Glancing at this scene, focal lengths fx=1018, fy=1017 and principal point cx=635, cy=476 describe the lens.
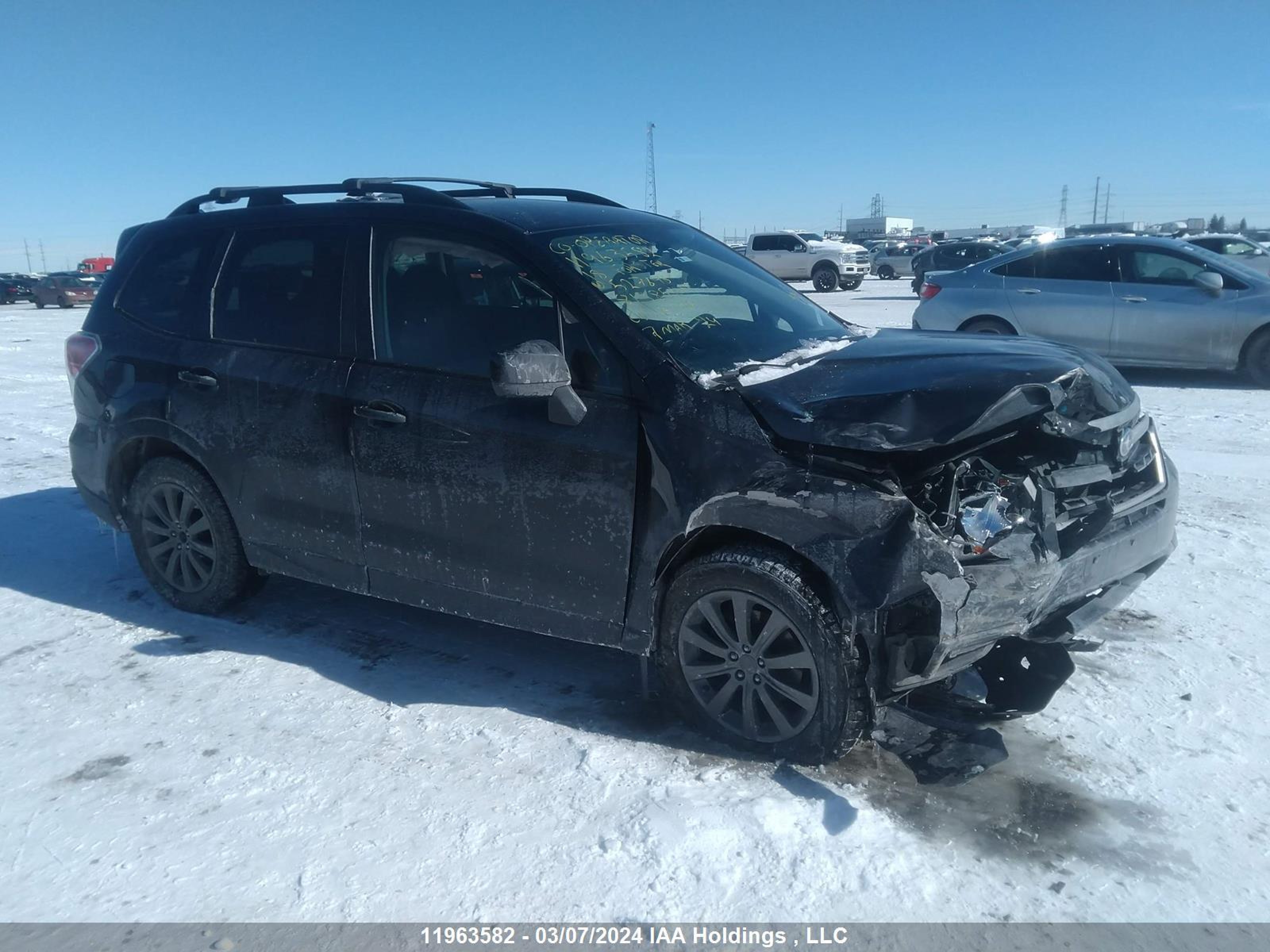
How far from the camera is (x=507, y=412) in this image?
3961mm

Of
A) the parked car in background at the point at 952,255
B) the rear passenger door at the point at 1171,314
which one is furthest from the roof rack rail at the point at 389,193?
the parked car in background at the point at 952,255

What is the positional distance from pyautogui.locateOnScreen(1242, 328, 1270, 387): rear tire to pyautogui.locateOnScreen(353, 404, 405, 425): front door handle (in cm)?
969

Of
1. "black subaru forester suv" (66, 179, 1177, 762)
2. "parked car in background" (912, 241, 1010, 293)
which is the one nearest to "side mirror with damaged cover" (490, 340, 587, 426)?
"black subaru forester suv" (66, 179, 1177, 762)

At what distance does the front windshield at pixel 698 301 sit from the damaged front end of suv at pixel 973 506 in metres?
0.33

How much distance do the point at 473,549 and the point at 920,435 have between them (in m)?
1.83

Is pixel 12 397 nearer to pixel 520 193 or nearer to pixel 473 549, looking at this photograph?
pixel 520 193

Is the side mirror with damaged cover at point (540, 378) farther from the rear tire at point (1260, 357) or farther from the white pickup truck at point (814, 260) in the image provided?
the white pickup truck at point (814, 260)

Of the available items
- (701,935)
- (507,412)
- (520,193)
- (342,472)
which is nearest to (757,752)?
(701,935)

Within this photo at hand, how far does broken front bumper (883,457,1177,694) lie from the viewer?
3.25 metres

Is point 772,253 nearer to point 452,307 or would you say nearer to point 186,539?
point 186,539

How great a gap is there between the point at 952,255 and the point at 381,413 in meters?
28.8

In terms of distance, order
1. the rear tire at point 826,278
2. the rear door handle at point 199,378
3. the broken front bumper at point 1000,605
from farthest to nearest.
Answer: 1. the rear tire at point 826,278
2. the rear door handle at point 199,378
3. the broken front bumper at point 1000,605

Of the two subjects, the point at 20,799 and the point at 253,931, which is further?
the point at 20,799

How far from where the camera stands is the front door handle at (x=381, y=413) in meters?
4.22
